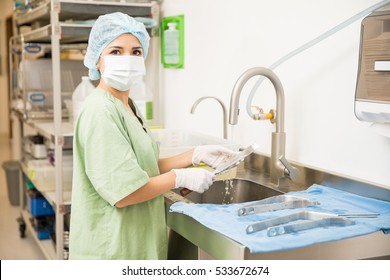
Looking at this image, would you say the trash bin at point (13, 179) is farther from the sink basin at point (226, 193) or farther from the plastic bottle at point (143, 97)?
the sink basin at point (226, 193)

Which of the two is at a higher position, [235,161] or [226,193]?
[235,161]

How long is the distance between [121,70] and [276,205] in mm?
667

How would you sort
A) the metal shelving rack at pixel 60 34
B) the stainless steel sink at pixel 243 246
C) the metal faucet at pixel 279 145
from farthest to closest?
1. the metal shelving rack at pixel 60 34
2. the metal faucet at pixel 279 145
3. the stainless steel sink at pixel 243 246

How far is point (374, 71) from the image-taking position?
1527mm

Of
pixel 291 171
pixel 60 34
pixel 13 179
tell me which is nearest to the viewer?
pixel 291 171

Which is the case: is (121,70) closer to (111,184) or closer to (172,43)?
(111,184)

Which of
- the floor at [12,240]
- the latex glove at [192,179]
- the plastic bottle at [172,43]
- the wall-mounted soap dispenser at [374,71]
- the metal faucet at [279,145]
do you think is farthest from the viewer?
the floor at [12,240]

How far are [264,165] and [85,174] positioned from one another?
86 centimetres

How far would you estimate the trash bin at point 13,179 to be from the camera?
4758 millimetres

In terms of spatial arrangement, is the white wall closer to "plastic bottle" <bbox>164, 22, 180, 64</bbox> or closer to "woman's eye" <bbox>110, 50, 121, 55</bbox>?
"plastic bottle" <bbox>164, 22, 180, 64</bbox>

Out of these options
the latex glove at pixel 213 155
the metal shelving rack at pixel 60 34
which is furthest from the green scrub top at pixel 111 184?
the metal shelving rack at pixel 60 34

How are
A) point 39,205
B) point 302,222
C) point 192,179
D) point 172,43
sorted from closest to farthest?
point 302,222
point 192,179
point 172,43
point 39,205

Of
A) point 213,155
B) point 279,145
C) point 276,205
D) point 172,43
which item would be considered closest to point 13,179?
point 172,43

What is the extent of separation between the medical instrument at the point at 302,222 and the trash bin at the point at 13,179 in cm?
381
